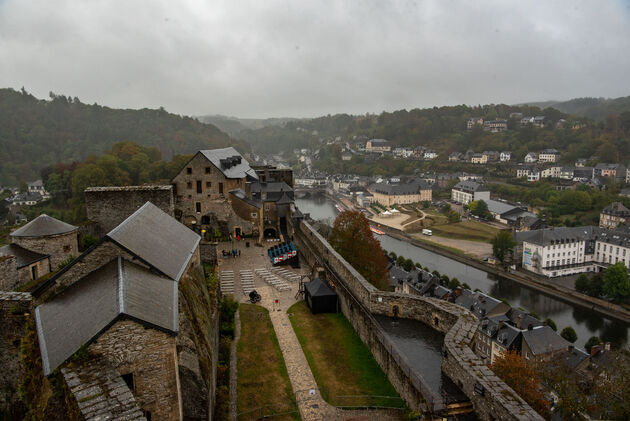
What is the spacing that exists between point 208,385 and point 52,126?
144 metres

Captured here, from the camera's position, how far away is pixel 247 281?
1939 centimetres

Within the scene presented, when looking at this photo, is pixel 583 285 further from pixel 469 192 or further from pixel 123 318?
pixel 123 318

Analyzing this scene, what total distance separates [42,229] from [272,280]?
929 cm

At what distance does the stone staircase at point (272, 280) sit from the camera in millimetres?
18500

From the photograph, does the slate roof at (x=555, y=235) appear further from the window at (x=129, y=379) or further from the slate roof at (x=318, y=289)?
the window at (x=129, y=379)

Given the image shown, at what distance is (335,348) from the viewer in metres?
13.4

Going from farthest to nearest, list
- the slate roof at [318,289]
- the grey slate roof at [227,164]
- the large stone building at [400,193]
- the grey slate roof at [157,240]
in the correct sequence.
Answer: the large stone building at [400,193] → the grey slate roof at [227,164] → the slate roof at [318,289] → the grey slate roof at [157,240]

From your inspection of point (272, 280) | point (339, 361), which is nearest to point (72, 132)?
point (272, 280)

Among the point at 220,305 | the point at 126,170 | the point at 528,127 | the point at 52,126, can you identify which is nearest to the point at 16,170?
the point at 52,126

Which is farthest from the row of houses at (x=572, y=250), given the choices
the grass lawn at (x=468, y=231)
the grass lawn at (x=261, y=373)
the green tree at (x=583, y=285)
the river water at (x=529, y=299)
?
the grass lawn at (x=261, y=373)

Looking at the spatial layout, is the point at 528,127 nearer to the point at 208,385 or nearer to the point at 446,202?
the point at 446,202

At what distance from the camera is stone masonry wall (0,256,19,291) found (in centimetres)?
1317

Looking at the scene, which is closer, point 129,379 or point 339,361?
point 129,379

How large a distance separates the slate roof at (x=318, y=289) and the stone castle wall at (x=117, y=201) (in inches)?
277
